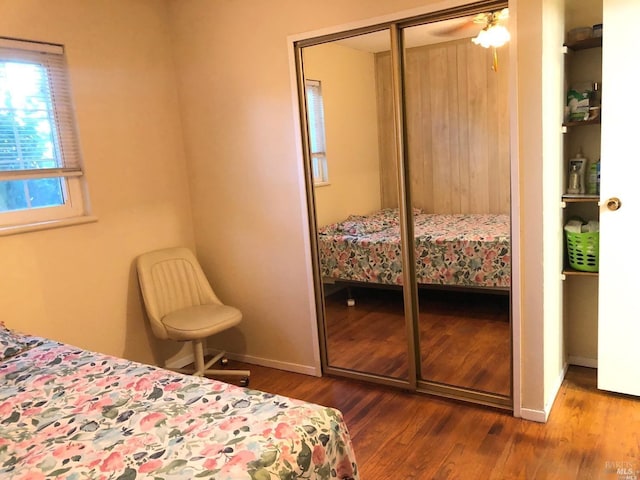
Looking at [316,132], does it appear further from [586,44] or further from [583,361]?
[583,361]

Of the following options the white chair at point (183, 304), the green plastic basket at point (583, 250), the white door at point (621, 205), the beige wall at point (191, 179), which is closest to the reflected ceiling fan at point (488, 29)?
the beige wall at point (191, 179)

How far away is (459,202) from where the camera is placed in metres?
2.69

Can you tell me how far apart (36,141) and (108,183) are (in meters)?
0.43

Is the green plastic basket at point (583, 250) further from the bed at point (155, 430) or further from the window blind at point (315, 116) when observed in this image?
the bed at point (155, 430)

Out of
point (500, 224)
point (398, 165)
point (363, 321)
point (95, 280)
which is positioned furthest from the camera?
point (363, 321)

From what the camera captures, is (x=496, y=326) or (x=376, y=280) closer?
(x=496, y=326)

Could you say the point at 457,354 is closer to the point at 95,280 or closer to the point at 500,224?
the point at 500,224

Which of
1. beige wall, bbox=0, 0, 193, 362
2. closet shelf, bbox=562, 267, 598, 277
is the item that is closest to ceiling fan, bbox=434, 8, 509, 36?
closet shelf, bbox=562, 267, 598, 277

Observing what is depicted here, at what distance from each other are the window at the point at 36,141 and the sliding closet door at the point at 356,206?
1333 mm

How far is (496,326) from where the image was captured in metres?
2.70

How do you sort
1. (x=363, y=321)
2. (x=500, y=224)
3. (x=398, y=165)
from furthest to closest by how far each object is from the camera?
1. (x=363, y=321)
2. (x=398, y=165)
3. (x=500, y=224)

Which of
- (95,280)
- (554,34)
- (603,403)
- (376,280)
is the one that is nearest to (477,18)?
(554,34)

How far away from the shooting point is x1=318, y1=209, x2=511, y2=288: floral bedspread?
262 cm

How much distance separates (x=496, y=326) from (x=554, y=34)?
1.46 meters
